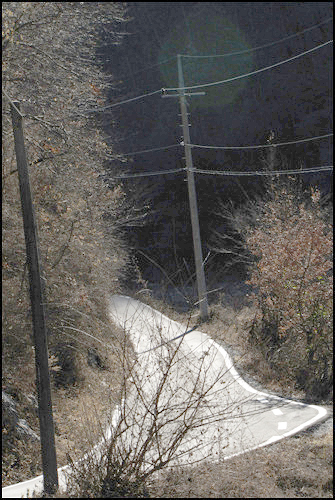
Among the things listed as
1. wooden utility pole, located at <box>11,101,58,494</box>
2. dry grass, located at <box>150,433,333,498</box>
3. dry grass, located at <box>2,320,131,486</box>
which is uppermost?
wooden utility pole, located at <box>11,101,58,494</box>

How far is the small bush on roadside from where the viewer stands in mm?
16266

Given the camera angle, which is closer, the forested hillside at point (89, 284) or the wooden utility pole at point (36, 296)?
the wooden utility pole at point (36, 296)

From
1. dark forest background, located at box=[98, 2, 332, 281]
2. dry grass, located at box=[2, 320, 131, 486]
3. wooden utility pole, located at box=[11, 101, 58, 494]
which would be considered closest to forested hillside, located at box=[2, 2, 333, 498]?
dry grass, located at box=[2, 320, 131, 486]

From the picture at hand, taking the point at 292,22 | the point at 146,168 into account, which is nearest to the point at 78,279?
the point at 146,168

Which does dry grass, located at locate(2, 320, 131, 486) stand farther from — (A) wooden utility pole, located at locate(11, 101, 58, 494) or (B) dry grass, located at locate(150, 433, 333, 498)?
(B) dry grass, located at locate(150, 433, 333, 498)

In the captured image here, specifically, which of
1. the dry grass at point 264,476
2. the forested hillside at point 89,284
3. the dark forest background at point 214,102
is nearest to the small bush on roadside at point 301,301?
the forested hillside at point 89,284

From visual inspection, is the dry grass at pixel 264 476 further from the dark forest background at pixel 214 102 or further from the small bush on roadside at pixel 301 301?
the dark forest background at pixel 214 102

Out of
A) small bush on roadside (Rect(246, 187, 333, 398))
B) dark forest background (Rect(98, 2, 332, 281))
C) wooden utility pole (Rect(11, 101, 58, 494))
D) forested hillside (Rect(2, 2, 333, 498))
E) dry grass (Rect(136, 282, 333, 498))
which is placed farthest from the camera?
dark forest background (Rect(98, 2, 332, 281))

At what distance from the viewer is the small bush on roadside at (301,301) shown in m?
16.3

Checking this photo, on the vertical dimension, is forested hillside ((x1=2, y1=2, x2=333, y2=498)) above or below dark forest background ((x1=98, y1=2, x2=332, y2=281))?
below

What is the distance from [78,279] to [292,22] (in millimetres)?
39071

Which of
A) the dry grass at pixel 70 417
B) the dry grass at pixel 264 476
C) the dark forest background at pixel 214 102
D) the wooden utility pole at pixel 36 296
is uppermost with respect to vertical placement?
the dark forest background at pixel 214 102

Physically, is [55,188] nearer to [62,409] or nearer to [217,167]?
[62,409]

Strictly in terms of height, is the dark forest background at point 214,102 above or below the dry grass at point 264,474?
above
